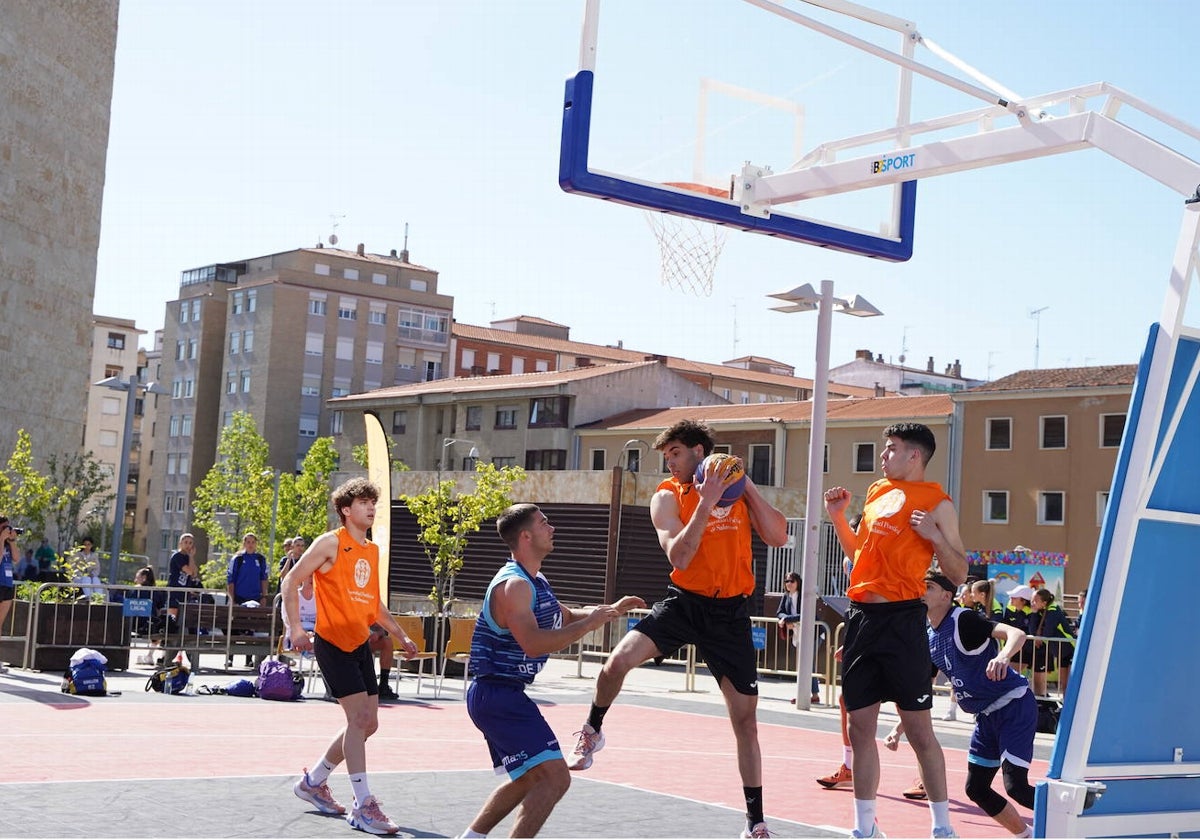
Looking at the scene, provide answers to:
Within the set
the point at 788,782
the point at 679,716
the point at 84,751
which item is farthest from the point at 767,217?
the point at 679,716

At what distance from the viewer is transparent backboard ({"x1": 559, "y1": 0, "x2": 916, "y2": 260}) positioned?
35.3 ft

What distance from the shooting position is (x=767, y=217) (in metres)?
11.4

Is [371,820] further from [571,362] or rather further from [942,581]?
[571,362]

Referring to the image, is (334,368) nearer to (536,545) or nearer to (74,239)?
(74,239)

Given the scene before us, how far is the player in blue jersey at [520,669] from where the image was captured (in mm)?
6535

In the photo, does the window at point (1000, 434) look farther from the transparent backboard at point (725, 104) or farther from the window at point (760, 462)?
the transparent backboard at point (725, 104)

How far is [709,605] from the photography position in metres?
7.96

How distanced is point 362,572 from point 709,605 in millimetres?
2446

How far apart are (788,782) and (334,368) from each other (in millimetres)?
84725

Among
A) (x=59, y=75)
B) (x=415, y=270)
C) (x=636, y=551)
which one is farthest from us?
(x=415, y=270)

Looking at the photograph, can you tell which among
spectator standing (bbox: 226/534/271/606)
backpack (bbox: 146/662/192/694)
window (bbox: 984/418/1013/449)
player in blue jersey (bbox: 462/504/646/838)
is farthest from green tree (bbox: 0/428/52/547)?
window (bbox: 984/418/1013/449)

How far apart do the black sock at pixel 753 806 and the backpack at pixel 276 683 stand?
35.0 feet

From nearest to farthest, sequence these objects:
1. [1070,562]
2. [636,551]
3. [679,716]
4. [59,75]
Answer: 1. [679,716]
2. [636,551]
3. [59,75]
4. [1070,562]

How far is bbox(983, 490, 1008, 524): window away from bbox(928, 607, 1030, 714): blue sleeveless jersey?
47103 mm
